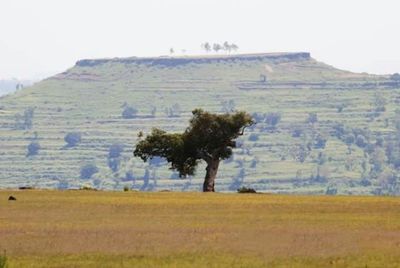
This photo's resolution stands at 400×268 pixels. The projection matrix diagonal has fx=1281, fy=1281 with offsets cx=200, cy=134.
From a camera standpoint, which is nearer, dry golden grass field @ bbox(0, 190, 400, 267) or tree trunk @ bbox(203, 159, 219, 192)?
dry golden grass field @ bbox(0, 190, 400, 267)

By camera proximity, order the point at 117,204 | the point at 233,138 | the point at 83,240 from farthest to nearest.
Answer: the point at 233,138
the point at 117,204
the point at 83,240

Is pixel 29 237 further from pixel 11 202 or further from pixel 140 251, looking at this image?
pixel 11 202

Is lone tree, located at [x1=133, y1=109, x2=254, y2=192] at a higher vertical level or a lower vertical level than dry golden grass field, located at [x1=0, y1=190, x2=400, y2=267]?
lower

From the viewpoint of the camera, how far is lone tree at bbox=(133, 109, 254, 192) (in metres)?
119

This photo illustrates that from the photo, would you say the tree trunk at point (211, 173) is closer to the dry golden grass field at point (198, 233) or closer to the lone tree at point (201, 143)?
the lone tree at point (201, 143)

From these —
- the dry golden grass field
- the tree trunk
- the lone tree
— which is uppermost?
the dry golden grass field

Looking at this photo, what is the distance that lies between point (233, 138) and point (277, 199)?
2656 cm

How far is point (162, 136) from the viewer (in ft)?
399

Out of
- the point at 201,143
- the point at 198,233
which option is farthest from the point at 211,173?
the point at 198,233

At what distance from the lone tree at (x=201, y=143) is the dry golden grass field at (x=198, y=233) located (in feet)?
96.4

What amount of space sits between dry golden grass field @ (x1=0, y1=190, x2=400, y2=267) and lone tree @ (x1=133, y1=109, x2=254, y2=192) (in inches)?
1157

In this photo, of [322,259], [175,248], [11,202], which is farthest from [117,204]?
[322,259]

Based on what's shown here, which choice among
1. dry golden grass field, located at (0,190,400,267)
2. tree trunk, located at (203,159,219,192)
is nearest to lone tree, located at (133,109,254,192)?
tree trunk, located at (203,159,219,192)

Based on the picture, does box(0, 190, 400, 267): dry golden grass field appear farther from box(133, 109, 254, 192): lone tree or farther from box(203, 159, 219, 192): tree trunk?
box(133, 109, 254, 192): lone tree
